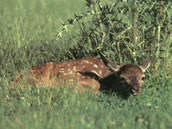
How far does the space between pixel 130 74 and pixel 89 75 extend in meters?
0.94

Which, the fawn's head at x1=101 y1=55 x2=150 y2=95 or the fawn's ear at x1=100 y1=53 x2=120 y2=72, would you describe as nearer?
the fawn's head at x1=101 y1=55 x2=150 y2=95

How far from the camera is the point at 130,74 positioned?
6898mm

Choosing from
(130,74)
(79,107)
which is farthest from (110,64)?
(79,107)

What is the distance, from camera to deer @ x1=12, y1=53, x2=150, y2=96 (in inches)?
274

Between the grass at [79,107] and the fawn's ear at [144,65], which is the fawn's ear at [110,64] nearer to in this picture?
the fawn's ear at [144,65]

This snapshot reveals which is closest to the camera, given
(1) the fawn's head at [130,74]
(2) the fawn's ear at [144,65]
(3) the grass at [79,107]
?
(3) the grass at [79,107]

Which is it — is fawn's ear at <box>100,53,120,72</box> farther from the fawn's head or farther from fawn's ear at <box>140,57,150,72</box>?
fawn's ear at <box>140,57,150,72</box>

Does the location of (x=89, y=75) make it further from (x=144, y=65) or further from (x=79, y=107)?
(x=79, y=107)

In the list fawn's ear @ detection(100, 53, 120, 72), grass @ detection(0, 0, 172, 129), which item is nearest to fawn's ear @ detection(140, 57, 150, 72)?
grass @ detection(0, 0, 172, 129)

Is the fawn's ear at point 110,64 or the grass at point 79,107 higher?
the fawn's ear at point 110,64

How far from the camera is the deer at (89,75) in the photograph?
697cm

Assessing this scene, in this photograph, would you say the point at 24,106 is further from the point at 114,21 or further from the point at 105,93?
the point at 114,21

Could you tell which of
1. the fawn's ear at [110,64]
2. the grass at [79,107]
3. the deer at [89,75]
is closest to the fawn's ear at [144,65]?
the deer at [89,75]

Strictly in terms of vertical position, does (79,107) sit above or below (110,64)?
below
